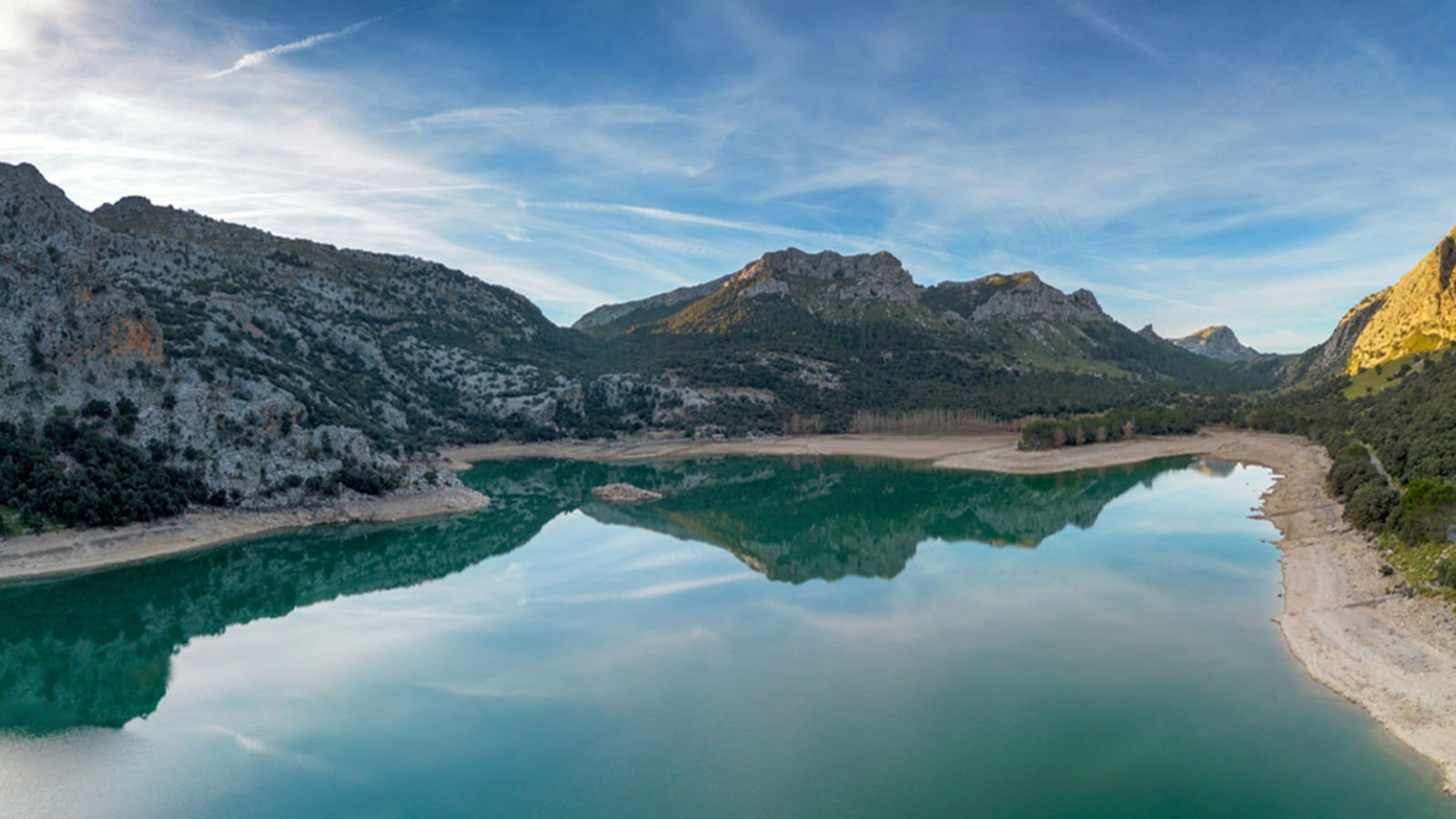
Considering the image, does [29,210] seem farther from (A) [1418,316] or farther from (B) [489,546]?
(A) [1418,316]

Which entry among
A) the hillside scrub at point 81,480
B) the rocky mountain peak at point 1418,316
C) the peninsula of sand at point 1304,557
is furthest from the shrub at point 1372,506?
the rocky mountain peak at point 1418,316

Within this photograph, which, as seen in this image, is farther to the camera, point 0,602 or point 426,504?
point 426,504

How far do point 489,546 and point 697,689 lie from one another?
32.4m

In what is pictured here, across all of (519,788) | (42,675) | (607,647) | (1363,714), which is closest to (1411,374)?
(1363,714)

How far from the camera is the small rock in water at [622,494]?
71625mm

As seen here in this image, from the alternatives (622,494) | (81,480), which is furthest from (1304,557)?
(81,480)

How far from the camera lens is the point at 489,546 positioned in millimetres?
52844

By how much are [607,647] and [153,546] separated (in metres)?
35.0

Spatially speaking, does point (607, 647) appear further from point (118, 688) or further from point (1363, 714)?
point (1363, 714)

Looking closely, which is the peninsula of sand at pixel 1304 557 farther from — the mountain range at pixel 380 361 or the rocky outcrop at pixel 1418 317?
the rocky outcrop at pixel 1418 317

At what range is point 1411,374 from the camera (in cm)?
8625

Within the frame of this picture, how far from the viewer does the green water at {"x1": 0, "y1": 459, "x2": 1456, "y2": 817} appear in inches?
722

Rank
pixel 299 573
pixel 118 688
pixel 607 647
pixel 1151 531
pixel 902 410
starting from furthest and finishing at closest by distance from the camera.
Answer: pixel 902 410 < pixel 1151 531 < pixel 299 573 < pixel 607 647 < pixel 118 688

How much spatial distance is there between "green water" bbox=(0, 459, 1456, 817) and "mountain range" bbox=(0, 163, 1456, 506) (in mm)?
12685
